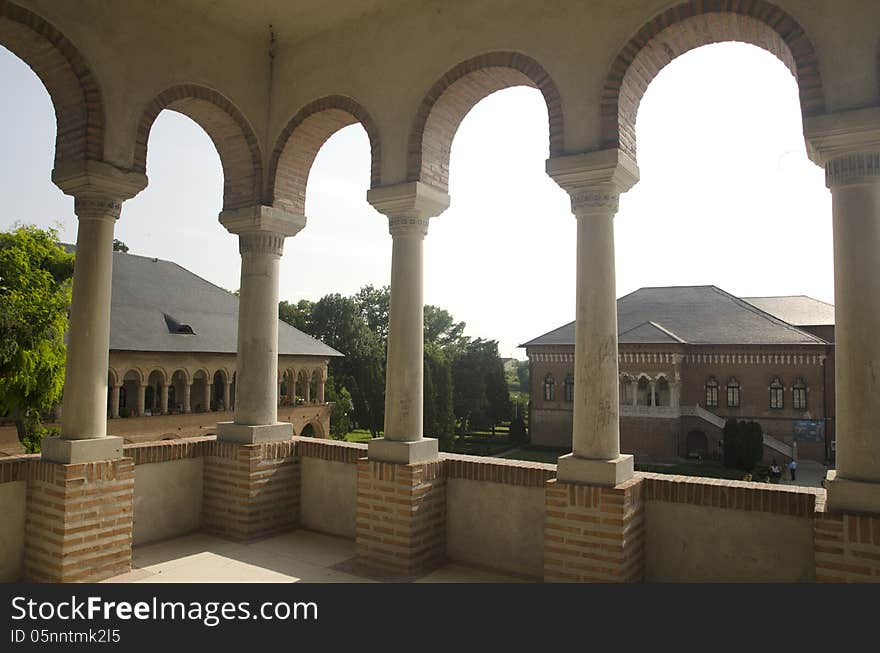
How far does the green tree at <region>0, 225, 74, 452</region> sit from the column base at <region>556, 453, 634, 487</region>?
1711 cm

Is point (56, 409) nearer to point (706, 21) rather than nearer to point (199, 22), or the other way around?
point (199, 22)

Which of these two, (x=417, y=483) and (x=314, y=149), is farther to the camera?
(x=314, y=149)

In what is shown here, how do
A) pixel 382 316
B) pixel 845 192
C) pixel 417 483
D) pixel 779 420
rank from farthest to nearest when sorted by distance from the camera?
pixel 382 316 < pixel 779 420 < pixel 417 483 < pixel 845 192

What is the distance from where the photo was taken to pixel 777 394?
4141 centimetres

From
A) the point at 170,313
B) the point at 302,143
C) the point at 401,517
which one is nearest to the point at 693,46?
the point at 302,143

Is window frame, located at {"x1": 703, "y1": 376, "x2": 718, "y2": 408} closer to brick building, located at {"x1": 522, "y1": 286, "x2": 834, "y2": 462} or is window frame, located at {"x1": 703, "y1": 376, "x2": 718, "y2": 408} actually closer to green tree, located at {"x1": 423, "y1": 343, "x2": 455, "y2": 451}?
brick building, located at {"x1": 522, "y1": 286, "x2": 834, "y2": 462}

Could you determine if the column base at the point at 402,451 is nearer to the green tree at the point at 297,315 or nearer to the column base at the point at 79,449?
the column base at the point at 79,449

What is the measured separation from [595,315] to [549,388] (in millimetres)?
41904

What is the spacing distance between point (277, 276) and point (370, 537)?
355cm

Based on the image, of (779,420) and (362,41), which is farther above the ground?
(362,41)

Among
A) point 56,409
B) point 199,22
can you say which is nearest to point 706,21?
point 199,22

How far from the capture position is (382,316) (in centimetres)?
7012

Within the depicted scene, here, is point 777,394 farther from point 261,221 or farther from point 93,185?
point 93,185

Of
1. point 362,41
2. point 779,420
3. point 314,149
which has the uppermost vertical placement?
point 362,41
